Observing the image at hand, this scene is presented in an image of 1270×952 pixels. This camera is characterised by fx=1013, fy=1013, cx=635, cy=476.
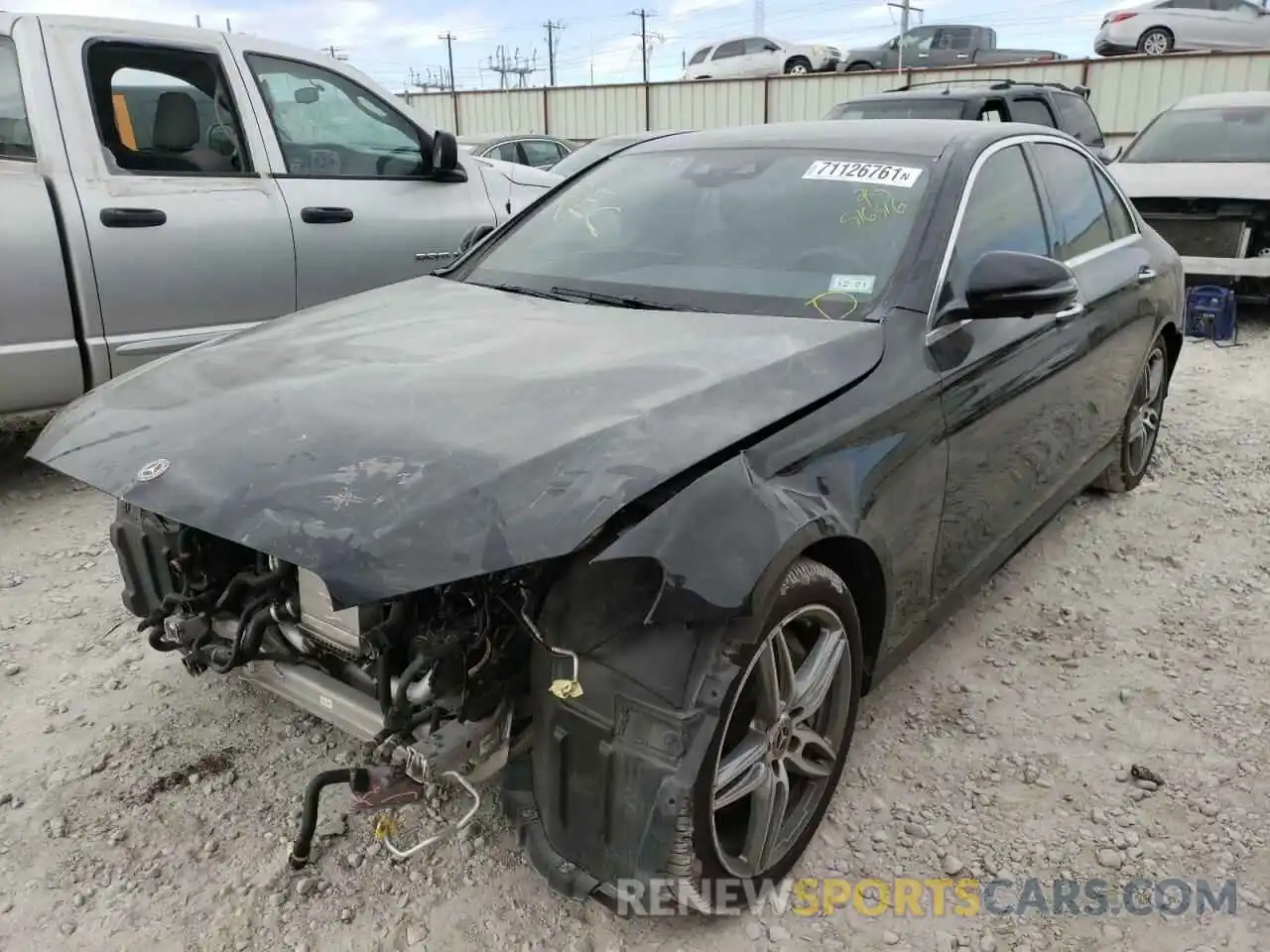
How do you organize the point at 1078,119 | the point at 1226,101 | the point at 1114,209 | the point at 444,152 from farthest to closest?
the point at 1078,119, the point at 1226,101, the point at 444,152, the point at 1114,209

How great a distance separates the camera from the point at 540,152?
16.3 m

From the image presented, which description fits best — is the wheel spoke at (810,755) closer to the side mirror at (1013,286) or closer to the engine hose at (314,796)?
the engine hose at (314,796)

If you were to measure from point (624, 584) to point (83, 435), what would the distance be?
1362 millimetres

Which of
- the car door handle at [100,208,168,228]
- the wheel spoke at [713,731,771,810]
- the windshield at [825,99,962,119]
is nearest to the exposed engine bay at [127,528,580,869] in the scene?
the wheel spoke at [713,731,771,810]

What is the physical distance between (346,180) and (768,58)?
25296mm

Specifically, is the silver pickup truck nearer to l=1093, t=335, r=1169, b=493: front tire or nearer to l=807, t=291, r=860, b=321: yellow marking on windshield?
l=807, t=291, r=860, b=321: yellow marking on windshield

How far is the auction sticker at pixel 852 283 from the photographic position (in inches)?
105

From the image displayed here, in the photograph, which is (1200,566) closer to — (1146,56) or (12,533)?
(12,533)

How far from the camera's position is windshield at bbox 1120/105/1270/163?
8.36 meters

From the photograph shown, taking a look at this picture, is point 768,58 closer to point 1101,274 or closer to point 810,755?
point 1101,274

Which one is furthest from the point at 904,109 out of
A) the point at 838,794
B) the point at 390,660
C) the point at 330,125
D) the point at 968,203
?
the point at 390,660

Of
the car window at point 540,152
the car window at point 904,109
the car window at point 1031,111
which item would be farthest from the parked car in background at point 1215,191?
the car window at point 540,152

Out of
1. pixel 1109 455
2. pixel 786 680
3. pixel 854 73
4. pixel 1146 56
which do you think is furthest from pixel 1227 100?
pixel 854 73

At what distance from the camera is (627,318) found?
8.94 ft
